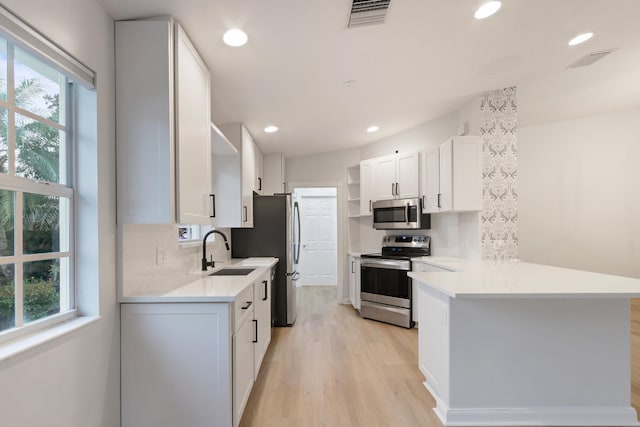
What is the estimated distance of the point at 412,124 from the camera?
4211mm

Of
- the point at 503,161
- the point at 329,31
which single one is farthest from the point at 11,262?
the point at 503,161

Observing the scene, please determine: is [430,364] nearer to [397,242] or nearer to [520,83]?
[397,242]

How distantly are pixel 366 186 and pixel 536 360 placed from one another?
304 cm

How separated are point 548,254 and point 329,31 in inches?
188

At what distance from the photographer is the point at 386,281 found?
406cm

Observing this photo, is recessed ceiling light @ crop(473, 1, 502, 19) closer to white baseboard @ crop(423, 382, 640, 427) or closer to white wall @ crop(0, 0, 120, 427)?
white wall @ crop(0, 0, 120, 427)

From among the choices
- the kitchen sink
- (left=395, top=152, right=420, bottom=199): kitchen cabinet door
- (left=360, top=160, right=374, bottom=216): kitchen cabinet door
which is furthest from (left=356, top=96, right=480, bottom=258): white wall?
the kitchen sink

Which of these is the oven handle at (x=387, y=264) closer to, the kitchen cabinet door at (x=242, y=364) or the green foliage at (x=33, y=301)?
the kitchen cabinet door at (x=242, y=364)

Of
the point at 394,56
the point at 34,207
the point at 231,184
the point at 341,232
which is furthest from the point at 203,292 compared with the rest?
the point at 341,232

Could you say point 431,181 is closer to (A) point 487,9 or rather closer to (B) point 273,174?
(A) point 487,9

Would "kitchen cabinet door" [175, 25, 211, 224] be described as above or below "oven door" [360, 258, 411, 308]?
above

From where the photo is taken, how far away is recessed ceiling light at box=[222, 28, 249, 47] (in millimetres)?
1898

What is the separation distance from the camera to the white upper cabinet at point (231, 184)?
3279 mm

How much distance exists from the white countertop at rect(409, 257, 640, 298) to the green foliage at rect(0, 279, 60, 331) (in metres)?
1.95
